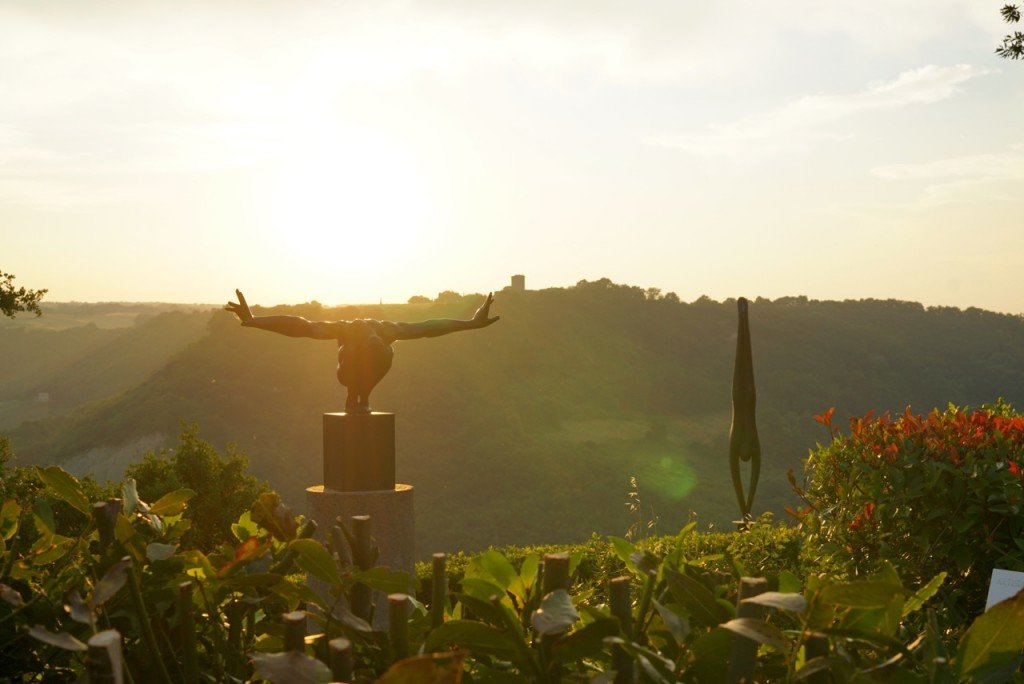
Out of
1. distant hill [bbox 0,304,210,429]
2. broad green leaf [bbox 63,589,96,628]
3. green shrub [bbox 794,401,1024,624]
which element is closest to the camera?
broad green leaf [bbox 63,589,96,628]

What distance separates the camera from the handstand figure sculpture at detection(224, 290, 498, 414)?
14.5 feet

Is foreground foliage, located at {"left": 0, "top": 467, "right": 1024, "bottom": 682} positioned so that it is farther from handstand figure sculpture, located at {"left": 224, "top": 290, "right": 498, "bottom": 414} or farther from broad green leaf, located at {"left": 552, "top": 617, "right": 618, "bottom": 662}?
handstand figure sculpture, located at {"left": 224, "top": 290, "right": 498, "bottom": 414}

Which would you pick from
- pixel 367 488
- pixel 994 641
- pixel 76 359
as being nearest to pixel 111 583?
pixel 994 641

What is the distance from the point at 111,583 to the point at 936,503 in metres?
5.33

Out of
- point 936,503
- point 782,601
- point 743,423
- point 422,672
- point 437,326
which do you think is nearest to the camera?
point 422,672

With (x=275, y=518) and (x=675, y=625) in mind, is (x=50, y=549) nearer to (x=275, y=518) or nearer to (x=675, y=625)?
(x=275, y=518)

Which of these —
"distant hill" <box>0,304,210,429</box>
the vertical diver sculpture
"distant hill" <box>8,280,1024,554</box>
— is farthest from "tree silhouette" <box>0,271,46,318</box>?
"distant hill" <box>0,304,210,429</box>

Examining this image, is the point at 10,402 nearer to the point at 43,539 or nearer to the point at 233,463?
the point at 233,463

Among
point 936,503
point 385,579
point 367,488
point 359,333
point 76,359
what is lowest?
point 76,359

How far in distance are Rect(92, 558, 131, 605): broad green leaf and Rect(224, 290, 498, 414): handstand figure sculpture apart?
3.45m

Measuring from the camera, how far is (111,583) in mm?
895

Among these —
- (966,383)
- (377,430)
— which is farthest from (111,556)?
(966,383)

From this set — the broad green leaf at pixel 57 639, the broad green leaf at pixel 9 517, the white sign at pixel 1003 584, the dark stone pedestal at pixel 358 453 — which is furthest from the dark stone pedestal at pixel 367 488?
the broad green leaf at pixel 57 639

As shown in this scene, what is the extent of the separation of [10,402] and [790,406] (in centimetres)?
5610
